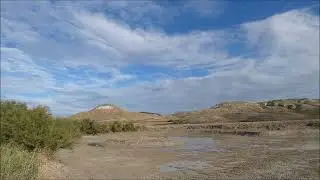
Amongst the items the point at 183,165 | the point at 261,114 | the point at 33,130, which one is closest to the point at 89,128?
the point at 33,130

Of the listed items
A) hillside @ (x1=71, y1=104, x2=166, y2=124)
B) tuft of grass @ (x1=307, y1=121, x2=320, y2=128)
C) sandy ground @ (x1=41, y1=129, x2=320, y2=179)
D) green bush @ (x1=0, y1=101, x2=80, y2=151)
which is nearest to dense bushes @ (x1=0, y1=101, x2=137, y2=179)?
green bush @ (x1=0, y1=101, x2=80, y2=151)

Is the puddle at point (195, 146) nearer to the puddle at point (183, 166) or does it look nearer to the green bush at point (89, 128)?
the puddle at point (183, 166)

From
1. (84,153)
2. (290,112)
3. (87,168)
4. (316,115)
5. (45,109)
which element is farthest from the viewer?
(290,112)

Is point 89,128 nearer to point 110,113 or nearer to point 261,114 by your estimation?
point 261,114

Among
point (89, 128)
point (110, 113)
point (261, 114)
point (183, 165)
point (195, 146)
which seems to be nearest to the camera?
point (183, 165)

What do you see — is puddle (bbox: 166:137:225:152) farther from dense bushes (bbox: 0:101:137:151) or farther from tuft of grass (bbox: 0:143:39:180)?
tuft of grass (bbox: 0:143:39:180)

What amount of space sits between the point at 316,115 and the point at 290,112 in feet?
23.8

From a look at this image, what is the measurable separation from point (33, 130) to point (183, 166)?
8136 mm

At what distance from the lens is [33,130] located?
26.3 metres

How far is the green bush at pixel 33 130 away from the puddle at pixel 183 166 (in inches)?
236

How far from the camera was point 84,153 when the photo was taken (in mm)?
34031

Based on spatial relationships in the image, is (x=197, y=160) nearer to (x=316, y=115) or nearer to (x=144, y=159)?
(x=144, y=159)

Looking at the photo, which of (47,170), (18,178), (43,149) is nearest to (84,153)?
(43,149)

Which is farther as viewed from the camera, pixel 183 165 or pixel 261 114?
pixel 261 114
